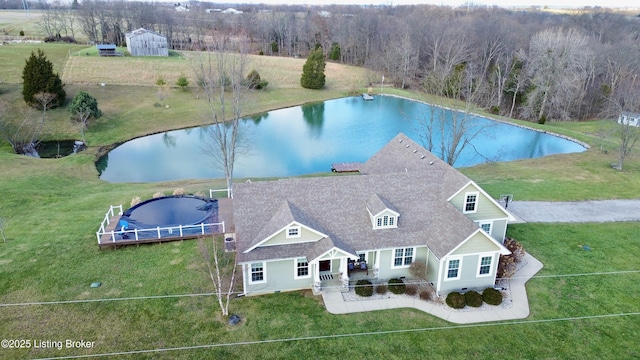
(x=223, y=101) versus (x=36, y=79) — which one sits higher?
(x=223, y=101)

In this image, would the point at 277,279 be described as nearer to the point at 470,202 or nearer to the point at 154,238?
the point at 154,238

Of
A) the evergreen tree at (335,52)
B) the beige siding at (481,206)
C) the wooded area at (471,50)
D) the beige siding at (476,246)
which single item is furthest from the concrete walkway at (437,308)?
the evergreen tree at (335,52)

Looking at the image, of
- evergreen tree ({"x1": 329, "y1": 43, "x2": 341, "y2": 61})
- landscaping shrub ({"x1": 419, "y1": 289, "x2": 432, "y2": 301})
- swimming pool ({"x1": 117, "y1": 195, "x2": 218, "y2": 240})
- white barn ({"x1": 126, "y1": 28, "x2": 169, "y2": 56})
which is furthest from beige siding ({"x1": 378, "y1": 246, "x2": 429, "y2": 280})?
evergreen tree ({"x1": 329, "y1": 43, "x2": 341, "y2": 61})

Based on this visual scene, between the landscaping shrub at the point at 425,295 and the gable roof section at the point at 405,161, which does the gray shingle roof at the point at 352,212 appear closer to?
the gable roof section at the point at 405,161

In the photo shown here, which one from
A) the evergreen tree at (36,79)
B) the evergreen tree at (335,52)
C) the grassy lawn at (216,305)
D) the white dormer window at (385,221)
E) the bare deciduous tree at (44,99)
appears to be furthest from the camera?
the evergreen tree at (335,52)

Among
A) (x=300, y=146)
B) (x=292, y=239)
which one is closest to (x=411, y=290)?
(x=292, y=239)

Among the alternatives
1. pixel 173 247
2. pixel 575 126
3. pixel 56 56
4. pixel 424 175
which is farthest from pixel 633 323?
pixel 56 56
